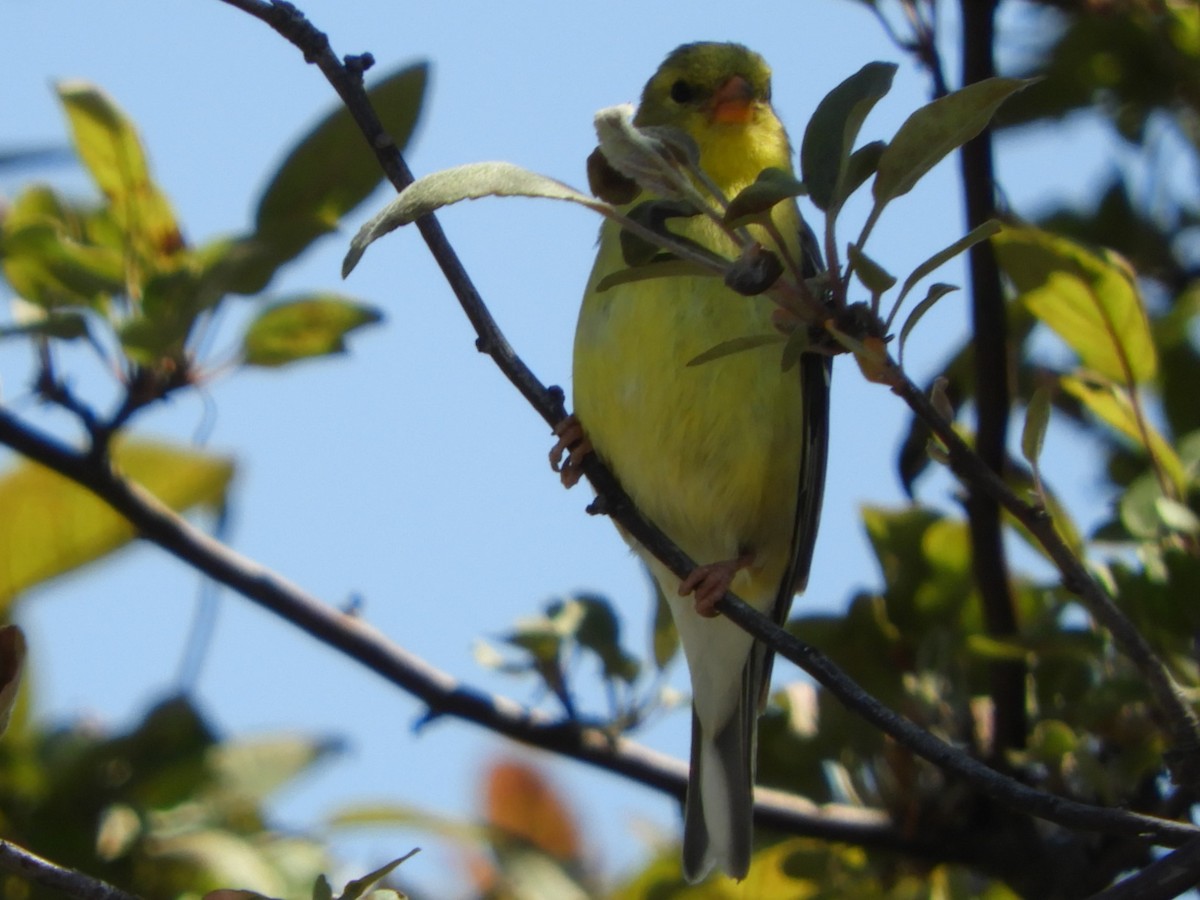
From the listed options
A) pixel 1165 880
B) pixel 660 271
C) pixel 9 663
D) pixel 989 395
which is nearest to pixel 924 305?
pixel 660 271

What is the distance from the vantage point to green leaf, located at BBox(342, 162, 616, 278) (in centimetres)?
137

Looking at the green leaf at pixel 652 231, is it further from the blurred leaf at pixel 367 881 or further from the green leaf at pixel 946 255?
the blurred leaf at pixel 367 881

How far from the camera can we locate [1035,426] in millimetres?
1591

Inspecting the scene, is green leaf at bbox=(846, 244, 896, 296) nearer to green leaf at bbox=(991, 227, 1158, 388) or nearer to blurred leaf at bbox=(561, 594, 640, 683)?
green leaf at bbox=(991, 227, 1158, 388)

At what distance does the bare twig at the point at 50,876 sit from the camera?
1.38 metres

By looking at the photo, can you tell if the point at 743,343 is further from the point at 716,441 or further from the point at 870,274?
the point at 716,441

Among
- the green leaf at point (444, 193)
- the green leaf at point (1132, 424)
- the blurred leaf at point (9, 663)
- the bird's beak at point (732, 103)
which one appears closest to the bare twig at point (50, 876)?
the blurred leaf at point (9, 663)

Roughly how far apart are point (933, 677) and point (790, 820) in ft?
1.16

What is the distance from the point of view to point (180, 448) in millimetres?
2684

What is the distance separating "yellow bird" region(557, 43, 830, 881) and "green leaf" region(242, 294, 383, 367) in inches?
16.8

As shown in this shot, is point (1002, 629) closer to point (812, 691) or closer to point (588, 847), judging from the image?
point (812, 691)

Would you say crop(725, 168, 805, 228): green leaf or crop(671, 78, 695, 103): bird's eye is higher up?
crop(671, 78, 695, 103): bird's eye

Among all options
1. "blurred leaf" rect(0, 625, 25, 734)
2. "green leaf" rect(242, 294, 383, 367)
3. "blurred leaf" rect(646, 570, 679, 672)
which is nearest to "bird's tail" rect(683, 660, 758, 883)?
"blurred leaf" rect(646, 570, 679, 672)

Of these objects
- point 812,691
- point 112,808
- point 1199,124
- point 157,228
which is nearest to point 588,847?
point 812,691
